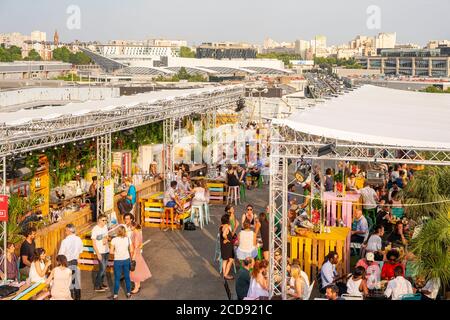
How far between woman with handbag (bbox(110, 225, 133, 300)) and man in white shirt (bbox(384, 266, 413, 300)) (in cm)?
330

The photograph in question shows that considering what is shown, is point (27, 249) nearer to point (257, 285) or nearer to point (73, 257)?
point (73, 257)

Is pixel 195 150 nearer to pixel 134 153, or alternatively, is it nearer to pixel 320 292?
pixel 134 153

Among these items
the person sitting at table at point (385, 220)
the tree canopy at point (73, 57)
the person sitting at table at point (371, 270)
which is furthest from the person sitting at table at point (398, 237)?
the tree canopy at point (73, 57)

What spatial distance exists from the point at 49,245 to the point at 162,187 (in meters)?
5.79

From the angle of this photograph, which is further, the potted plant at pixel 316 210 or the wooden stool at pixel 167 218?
the wooden stool at pixel 167 218

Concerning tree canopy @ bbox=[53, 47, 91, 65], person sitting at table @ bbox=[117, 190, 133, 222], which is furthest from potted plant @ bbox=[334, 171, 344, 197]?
tree canopy @ bbox=[53, 47, 91, 65]

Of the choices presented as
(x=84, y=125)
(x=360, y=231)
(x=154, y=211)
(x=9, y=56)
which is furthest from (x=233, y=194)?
(x=9, y=56)

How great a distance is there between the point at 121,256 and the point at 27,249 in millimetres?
1332

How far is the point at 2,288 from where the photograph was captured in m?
8.17

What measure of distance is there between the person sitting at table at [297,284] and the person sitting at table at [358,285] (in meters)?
0.52

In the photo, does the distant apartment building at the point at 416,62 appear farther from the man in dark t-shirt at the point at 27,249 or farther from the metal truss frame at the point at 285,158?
the man in dark t-shirt at the point at 27,249

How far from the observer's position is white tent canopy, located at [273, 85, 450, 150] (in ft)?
30.4

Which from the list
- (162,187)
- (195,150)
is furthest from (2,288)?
(195,150)

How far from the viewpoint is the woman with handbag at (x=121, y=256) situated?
9.00 meters
